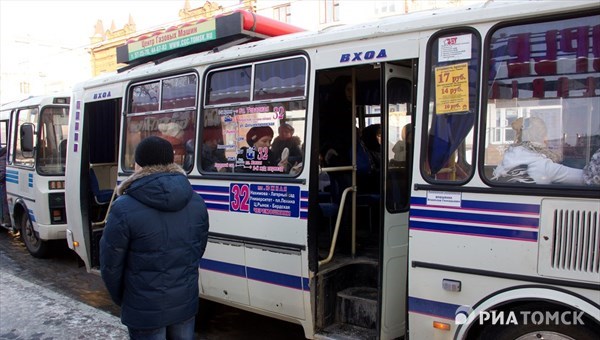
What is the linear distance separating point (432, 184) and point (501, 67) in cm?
82

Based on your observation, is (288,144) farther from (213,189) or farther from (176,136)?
(176,136)

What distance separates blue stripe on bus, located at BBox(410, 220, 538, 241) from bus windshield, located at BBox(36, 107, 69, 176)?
6.57 m

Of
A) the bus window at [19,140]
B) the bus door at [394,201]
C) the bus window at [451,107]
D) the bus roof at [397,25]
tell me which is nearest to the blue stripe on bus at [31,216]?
the bus window at [19,140]

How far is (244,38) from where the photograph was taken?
483cm

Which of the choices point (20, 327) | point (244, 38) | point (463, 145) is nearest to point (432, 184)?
point (463, 145)

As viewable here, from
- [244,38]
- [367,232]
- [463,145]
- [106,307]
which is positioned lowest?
[106,307]

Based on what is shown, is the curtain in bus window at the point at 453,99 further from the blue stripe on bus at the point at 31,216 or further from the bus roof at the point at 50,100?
the blue stripe on bus at the point at 31,216

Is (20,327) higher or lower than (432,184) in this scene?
lower

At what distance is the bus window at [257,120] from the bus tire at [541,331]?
5.86ft

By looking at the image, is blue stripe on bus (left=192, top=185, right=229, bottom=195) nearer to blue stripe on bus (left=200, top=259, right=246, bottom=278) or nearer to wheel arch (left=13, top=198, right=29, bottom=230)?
blue stripe on bus (left=200, top=259, right=246, bottom=278)

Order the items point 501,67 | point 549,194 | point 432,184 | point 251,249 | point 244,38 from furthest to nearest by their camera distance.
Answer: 1. point 244,38
2. point 251,249
3. point 432,184
4. point 501,67
5. point 549,194

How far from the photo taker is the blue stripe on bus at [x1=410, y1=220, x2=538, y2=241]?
2.82 meters

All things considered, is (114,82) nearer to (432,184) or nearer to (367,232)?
(367,232)

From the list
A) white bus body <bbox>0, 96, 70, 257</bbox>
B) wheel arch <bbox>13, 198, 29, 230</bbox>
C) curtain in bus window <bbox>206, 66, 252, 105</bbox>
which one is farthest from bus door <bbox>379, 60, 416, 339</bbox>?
wheel arch <bbox>13, 198, 29, 230</bbox>
